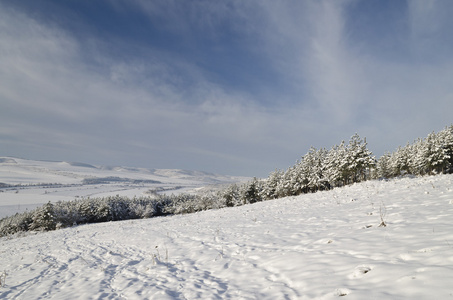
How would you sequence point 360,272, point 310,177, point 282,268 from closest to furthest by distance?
point 360,272 → point 282,268 → point 310,177

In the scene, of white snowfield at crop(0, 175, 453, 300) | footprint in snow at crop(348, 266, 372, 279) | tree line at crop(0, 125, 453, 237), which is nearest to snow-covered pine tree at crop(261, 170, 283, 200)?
tree line at crop(0, 125, 453, 237)

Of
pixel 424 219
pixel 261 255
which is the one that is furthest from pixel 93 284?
pixel 424 219

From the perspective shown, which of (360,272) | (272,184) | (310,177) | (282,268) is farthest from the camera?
(272,184)

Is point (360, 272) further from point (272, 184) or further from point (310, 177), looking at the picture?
point (272, 184)

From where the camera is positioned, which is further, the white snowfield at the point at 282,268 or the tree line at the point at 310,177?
the tree line at the point at 310,177

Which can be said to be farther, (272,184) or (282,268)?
(272,184)

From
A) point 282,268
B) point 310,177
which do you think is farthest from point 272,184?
point 282,268

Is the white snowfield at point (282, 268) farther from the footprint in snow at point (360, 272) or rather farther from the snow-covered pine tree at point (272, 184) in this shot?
the snow-covered pine tree at point (272, 184)

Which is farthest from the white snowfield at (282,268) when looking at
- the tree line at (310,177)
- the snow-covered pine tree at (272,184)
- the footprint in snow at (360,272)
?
the snow-covered pine tree at (272,184)

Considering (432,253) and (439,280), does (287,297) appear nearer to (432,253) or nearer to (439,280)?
(439,280)

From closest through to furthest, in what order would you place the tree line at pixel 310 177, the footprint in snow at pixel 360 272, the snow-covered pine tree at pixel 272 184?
1. the footprint in snow at pixel 360 272
2. the tree line at pixel 310 177
3. the snow-covered pine tree at pixel 272 184

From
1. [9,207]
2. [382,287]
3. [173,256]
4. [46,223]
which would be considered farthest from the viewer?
[9,207]

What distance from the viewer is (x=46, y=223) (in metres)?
52.2

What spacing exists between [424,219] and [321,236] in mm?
3657
